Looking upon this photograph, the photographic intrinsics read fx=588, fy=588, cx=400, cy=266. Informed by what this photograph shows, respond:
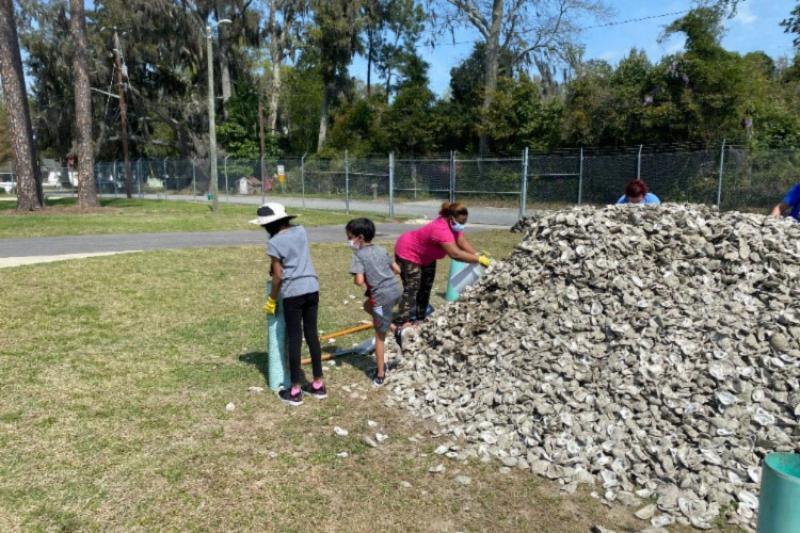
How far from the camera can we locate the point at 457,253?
5840 millimetres

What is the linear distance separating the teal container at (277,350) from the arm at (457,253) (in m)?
1.85

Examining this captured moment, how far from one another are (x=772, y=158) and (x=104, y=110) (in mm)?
43171

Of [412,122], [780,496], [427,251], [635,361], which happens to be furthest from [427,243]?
[412,122]

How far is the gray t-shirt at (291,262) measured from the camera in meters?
4.42

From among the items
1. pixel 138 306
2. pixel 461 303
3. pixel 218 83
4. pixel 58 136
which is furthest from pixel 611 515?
pixel 58 136

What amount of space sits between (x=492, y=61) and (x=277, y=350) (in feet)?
94.3

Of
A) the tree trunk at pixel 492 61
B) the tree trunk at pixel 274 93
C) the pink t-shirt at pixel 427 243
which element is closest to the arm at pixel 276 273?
the pink t-shirt at pixel 427 243

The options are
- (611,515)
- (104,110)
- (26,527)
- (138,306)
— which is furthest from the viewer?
(104,110)

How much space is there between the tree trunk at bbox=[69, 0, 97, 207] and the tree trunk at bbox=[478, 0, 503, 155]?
17762mm

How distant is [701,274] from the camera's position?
4.44m

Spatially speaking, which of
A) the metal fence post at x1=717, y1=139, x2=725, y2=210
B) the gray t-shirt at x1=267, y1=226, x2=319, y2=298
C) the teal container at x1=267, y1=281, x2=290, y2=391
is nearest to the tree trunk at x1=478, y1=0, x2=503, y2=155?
the metal fence post at x1=717, y1=139, x2=725, y2=210

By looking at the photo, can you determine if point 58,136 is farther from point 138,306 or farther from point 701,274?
point 701,274

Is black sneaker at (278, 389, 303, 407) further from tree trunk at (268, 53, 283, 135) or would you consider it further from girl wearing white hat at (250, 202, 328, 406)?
tree trunk at (268, 53, 283, 135)

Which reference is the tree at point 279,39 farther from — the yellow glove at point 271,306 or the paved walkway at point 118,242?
the yellow glove at point 271,306
